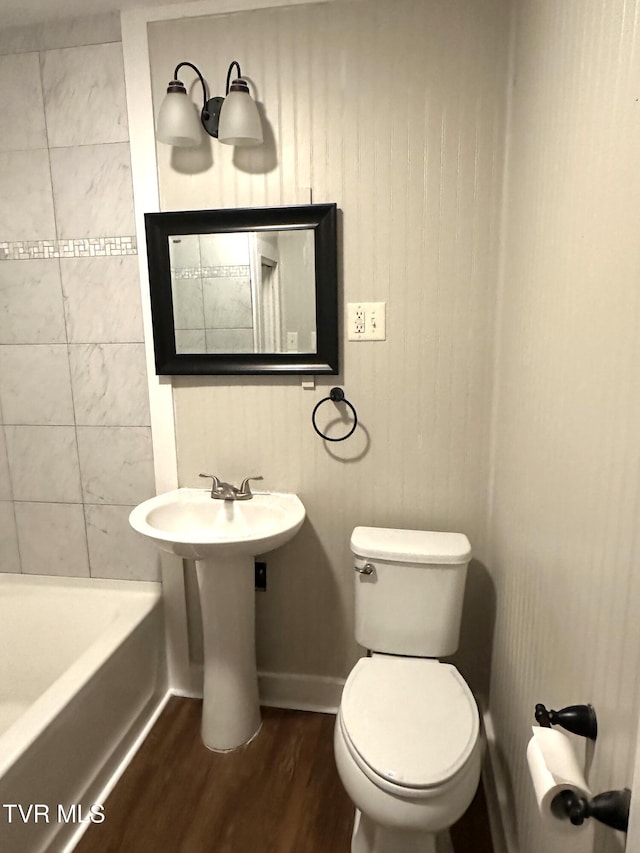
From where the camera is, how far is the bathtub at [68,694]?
4.61ft

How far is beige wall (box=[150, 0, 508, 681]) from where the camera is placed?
167 centimetres

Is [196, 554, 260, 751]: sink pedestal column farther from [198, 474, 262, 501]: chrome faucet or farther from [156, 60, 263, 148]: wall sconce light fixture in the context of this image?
[156, 60, 263, 148]: wall sconce light fixture

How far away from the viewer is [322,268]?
1788 millimetres

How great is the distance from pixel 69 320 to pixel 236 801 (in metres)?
1.75

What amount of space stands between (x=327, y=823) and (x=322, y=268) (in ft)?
5.65

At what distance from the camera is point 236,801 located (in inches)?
66.4

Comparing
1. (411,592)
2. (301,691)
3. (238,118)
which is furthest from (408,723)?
(238,118)

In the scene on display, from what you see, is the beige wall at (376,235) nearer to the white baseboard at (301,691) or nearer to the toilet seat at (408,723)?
the white baseboard at (301,691)

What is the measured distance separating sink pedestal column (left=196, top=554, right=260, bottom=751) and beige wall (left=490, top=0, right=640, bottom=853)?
2.83 ft

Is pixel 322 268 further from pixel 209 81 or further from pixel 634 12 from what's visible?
pixel 634 12

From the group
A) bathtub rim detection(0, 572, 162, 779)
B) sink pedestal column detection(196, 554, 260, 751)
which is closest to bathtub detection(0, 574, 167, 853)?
bathtub rim detection(0, 572, 162, 779)

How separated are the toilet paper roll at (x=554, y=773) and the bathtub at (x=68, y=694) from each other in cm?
125

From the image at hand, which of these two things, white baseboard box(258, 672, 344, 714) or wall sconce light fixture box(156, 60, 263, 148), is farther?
white baseboard box(258, 672, 344, 714)

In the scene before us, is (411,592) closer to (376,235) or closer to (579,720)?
(579,720)
